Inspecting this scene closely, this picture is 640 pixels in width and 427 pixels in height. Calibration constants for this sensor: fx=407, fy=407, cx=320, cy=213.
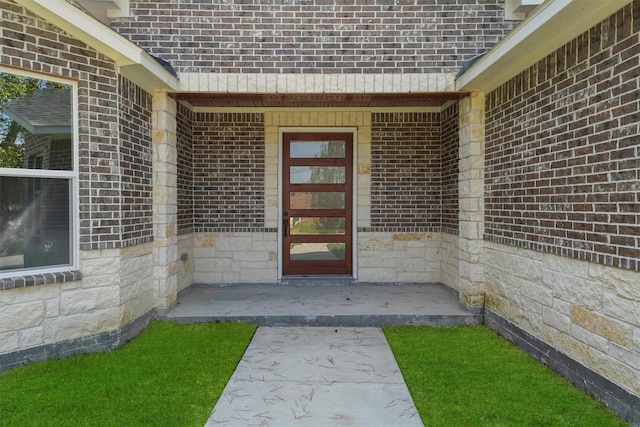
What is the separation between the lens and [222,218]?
6199 mm

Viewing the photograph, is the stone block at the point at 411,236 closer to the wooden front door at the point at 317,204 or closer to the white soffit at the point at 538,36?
the wooden front door at the point at 317,204

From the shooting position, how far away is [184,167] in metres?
5.78

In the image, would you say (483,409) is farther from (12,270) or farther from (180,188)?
(180,188)

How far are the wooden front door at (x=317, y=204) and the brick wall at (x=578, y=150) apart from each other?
246 cm

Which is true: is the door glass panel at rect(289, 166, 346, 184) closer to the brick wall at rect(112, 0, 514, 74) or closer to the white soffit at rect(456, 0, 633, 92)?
the brick wall at rect(112, 0, 514, 74)

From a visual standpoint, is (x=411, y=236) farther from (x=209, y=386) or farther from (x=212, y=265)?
(x=209, y=386)

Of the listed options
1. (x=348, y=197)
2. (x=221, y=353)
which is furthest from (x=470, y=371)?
(x=348, y=197)

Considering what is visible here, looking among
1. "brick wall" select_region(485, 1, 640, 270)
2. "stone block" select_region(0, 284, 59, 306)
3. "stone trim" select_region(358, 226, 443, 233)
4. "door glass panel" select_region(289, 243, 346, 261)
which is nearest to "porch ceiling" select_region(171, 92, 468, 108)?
"brick wall" select_region(485, 1, 640, 270)

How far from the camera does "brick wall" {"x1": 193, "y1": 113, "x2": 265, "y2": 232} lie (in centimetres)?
618

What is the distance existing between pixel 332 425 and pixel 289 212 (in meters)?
3.95

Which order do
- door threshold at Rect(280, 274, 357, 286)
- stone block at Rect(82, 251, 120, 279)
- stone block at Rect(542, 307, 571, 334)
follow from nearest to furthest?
1. stone block at Rect(542, 307, 571, 334)
2. stone block at Rect(82, 251, 120, 279)
3. door threshold at Rect(280, 274, 357, 286)

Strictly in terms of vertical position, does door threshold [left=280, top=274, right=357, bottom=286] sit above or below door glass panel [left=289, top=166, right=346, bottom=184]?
below

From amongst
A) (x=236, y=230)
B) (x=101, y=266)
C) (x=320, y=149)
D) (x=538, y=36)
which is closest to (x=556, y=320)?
(x=538, y=36)

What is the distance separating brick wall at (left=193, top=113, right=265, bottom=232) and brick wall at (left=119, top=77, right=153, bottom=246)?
1544mm
